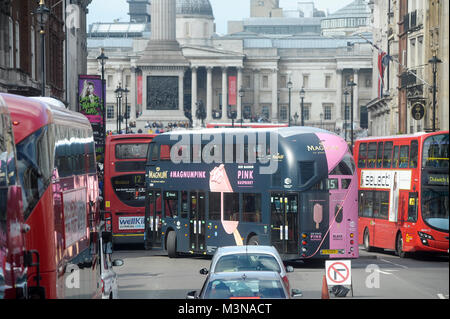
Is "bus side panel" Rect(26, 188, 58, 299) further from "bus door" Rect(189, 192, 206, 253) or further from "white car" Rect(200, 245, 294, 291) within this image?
"bus door" Rect(189, 192, 206, 253)

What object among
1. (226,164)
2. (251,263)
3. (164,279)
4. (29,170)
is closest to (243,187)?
(226,164)

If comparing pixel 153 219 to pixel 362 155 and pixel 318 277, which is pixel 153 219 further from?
pixel 318 277

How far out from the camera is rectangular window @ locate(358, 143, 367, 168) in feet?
123

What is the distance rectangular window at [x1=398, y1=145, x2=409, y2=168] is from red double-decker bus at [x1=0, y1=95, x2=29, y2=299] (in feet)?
75.2

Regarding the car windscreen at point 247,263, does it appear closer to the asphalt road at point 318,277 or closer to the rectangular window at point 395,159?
the asphalt road at point 318,277

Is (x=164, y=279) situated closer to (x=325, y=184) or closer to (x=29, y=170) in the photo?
(x=325, y=184)

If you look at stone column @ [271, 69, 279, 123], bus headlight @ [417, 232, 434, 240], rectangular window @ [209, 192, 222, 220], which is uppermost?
stone column @ [271, 69, 279, 123]

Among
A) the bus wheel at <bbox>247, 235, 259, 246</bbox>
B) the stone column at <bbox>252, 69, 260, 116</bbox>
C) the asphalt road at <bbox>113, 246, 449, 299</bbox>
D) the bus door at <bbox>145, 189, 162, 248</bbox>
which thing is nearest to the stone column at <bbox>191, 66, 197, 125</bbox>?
the stone column at <bbox>252, 69, 260, 116</bbox>

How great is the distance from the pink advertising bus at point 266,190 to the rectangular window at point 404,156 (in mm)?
3441

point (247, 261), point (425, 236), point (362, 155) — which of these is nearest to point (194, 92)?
point (362, 155)

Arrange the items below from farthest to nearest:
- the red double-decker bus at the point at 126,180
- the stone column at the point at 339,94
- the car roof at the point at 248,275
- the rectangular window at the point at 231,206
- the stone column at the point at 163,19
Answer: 1. the stone column at the point at 339,94
2. the stone column at the point at 163,19
3. the red double-decker bus at the point at 126,180
4. the rectangular window at the point at 231,206
5. the car roof at the point at 248,275

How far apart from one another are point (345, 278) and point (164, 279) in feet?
24.3

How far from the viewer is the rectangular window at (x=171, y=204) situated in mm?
33188

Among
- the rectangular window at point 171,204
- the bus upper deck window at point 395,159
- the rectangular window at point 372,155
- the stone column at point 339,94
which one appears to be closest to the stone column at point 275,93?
the stone column at point 339,94
